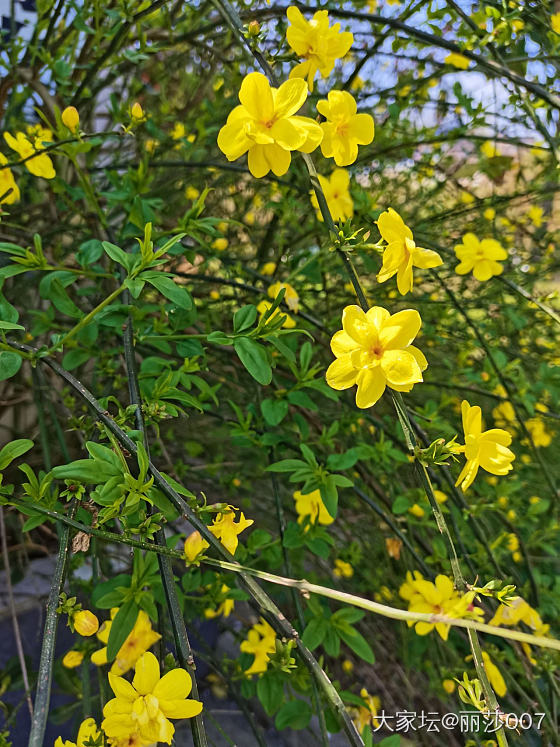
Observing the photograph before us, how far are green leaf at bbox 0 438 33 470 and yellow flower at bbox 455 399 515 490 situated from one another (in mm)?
447

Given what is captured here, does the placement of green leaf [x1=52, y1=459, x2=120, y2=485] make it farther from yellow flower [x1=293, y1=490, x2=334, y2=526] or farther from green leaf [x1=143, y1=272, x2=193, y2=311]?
yellow flower [x1=293, y1=490, x2=334, y2=526]

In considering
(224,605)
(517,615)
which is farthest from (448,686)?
(224,605)

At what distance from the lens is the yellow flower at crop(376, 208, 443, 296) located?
568 mm

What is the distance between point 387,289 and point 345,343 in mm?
922

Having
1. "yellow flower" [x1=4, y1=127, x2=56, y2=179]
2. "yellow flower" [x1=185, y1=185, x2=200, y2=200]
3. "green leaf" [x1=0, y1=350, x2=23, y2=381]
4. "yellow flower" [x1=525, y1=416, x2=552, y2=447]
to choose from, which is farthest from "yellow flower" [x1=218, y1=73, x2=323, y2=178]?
"yellow flower" [x1=525, y1=416, x2=552, y2=447]

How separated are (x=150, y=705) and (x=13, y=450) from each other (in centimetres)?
28

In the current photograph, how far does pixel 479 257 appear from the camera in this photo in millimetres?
1064

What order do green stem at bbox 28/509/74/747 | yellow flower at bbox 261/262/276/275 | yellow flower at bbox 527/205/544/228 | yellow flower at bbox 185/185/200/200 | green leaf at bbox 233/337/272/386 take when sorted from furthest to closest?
yellow flower at bbox 527/205/544/228, yellow flower at bbox 185/185/200/200, yellow flower at bbox 261/262/276/275, green leaf at bbox 233/337/272/386, green stem at bbox 28/509/74/747

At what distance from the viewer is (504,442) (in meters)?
0.59

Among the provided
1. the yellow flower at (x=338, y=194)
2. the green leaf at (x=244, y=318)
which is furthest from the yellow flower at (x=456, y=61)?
the green leaf at (x=244, y=318)

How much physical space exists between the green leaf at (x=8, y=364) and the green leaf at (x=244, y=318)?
0.25 meters

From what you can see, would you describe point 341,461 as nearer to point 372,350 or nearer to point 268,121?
point 372,350

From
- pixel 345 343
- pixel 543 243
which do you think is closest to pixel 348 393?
pixel 345 343

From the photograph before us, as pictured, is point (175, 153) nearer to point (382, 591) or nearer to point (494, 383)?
point (494, 383)
